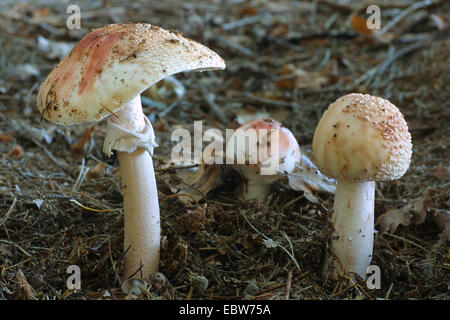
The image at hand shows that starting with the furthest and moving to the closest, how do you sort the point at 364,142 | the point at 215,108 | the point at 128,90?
the point at 215,108 → the point at 364,142 → the point at 128,90

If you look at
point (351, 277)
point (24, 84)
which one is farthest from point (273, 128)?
point (24, 84)

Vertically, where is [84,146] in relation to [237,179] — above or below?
above

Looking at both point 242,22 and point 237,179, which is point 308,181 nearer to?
point 237,179

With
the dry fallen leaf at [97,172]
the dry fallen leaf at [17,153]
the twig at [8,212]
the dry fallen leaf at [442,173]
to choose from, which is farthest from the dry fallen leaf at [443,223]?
the dry fallen leaf at [17,153]

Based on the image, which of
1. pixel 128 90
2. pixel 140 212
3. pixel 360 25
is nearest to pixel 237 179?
pixel 140 212

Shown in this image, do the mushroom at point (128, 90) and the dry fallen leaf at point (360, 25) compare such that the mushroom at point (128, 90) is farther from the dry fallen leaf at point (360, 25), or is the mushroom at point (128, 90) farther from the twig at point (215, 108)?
the dry fallen leaf at point (360, 25)

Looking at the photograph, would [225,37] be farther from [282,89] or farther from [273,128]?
[273,128]
